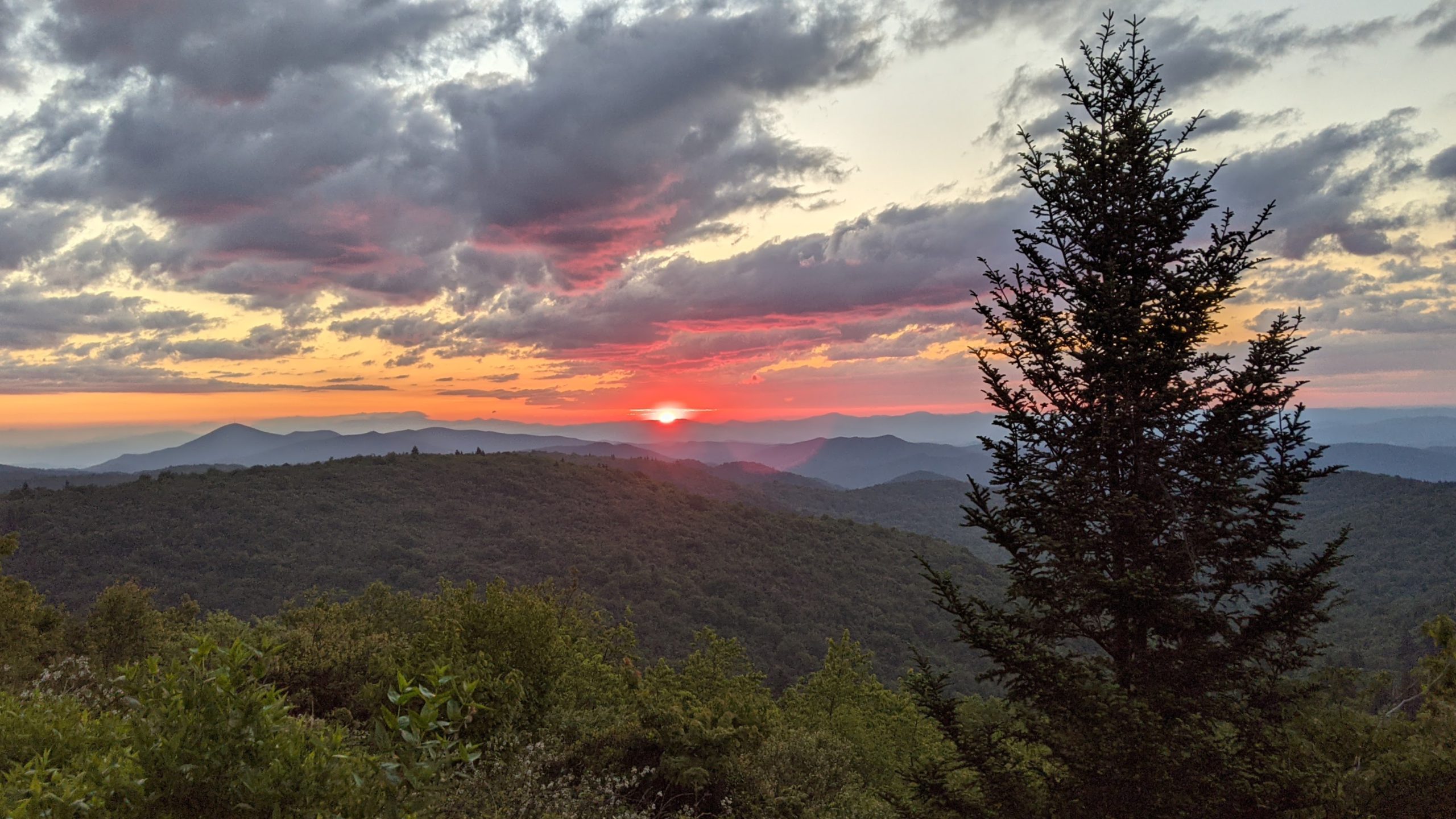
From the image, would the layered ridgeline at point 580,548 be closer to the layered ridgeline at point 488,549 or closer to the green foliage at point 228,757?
the layered ridgeline at point 488,549

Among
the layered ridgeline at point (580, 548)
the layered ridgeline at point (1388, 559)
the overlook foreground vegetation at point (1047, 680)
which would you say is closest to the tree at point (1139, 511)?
the overlook foreground vegetation at point (1047, 680)

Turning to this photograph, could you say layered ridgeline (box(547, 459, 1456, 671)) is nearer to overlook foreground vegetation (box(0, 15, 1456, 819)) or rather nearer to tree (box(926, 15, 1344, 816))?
overlook foreground vegetation (box(0, 15, 1456, 819))

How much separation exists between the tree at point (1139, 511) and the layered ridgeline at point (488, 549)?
58.6 m

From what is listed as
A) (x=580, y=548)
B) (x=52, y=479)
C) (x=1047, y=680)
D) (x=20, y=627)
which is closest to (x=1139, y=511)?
(x=1047, y=680)

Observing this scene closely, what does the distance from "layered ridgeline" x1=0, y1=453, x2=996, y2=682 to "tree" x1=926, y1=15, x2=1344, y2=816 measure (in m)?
58.6

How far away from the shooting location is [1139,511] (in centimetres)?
951

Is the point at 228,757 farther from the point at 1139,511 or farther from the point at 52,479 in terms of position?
the point at 52,479

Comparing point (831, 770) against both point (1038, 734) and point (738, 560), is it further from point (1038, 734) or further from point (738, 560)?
point (738, 560)

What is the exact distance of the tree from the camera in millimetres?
9117

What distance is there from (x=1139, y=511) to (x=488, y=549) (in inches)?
4338

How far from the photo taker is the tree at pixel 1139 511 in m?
9.12

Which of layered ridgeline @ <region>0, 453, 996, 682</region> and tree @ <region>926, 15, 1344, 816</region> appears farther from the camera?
layered ridgeline @ <region>0, 453, 996, 682</region>

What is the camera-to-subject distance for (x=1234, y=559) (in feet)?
32.1

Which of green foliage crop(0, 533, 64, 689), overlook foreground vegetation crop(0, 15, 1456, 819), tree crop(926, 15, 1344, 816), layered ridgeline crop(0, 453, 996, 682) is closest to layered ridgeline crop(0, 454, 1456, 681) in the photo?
layered ridgeline crop(0, 453, 996, 682)
